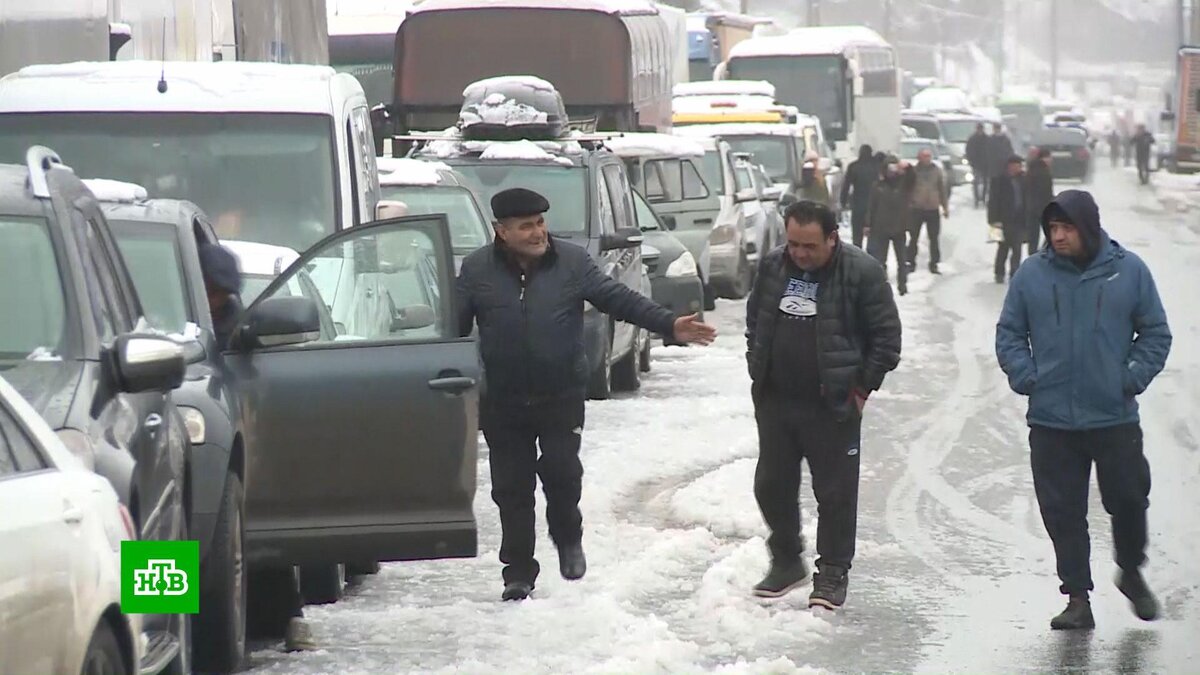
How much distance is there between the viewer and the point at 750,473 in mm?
13008

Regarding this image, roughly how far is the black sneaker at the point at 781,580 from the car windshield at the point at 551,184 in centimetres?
708

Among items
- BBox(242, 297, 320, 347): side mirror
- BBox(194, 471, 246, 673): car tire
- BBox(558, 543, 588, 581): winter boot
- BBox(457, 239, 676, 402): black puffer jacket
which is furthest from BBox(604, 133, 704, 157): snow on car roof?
BBox(194, 471, 246, 673): car tire

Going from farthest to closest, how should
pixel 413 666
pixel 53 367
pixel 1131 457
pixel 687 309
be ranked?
pixel 687 309
pixel 1131 457
pixel 413 666
pixel 53 367

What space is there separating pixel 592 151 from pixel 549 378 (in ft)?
28.3

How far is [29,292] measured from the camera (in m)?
6.41

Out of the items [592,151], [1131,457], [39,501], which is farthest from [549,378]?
[592,151]

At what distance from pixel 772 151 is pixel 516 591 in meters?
24.6

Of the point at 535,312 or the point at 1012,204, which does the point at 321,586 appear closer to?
the point at 535,312

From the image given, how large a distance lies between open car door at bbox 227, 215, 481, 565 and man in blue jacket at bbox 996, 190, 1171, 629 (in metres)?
2.07

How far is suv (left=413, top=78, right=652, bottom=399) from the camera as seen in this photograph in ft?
54.0

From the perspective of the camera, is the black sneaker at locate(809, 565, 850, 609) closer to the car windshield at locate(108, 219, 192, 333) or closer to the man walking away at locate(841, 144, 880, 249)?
the car windshield at locate(108, 219, 192, 333)

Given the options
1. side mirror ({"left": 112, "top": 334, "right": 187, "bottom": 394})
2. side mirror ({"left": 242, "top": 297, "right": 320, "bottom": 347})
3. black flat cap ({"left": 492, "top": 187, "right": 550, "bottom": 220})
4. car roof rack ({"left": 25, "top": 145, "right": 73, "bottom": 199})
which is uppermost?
car roof rack ({"left": 25, "top": 145, "right": 73, "bottom": 199})

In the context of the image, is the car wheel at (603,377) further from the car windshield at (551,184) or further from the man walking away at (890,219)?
the man walking away at (890,219)

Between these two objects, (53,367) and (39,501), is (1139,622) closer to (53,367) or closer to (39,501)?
(53,367)
